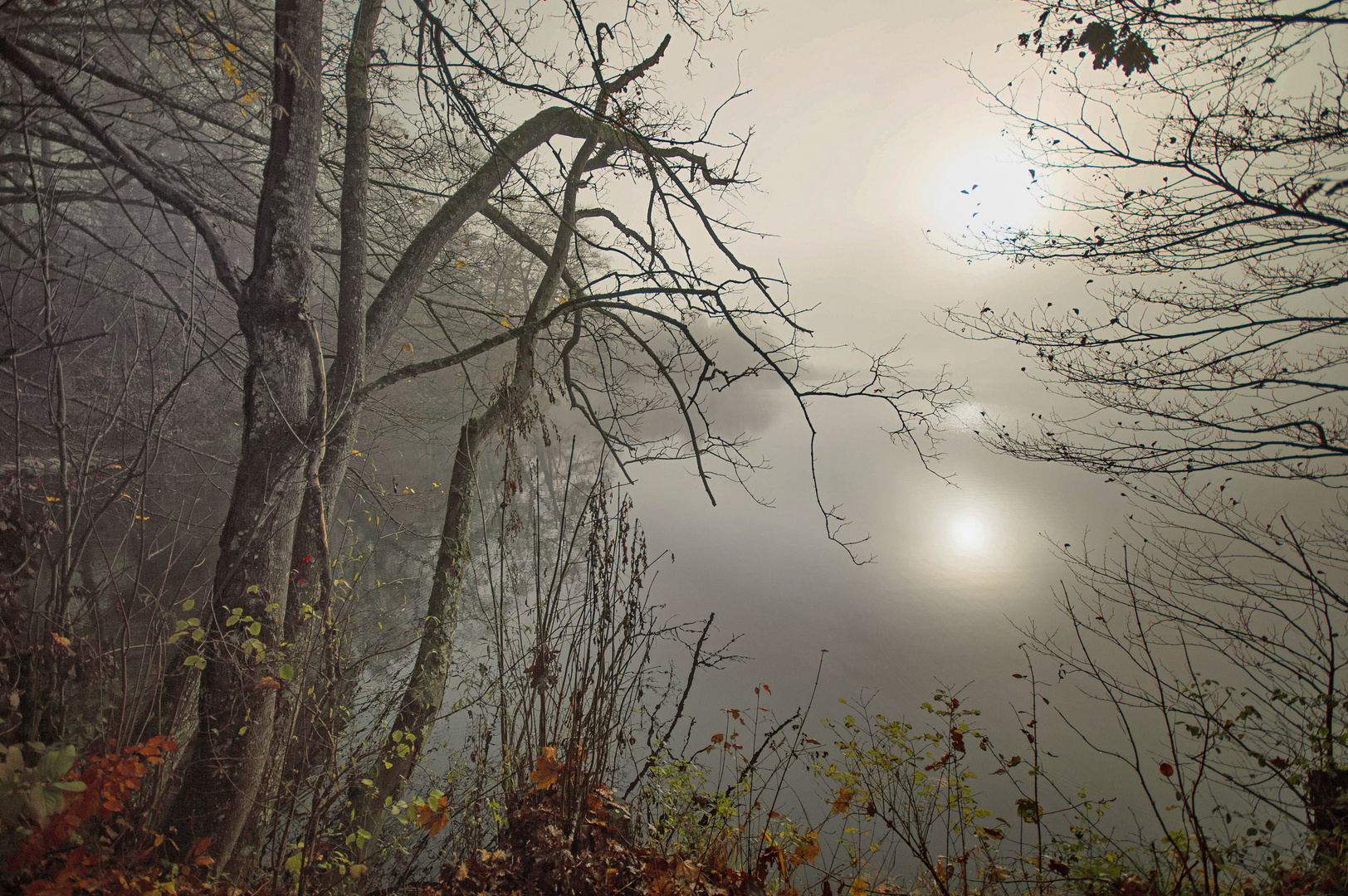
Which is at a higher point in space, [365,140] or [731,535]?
[365,140]

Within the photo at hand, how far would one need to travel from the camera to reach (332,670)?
2428 millimetres

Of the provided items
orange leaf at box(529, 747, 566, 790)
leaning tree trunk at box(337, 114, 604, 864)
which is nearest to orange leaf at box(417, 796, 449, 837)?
orange leaf at box(529, 747, 566, 790)

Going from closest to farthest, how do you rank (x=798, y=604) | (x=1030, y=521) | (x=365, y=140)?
Result: 1. (x=365, y=140)
2. (x=798, y=604)
3. (x=1030, y=521)

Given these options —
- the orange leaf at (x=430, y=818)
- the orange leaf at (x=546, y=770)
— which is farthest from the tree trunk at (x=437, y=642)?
the orange leaf at (x=546, y=770)

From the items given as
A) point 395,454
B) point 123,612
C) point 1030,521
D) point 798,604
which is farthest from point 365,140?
point 395,454

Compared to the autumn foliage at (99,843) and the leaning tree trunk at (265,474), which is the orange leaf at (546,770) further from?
the leaning tree trunk at (265,474)

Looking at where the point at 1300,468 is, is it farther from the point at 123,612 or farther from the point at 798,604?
the point at 123,612

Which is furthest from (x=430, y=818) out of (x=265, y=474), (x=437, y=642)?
(x=437, y=642)

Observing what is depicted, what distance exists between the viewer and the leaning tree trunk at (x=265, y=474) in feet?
7.83

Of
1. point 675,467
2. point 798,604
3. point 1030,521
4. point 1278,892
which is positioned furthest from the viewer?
point 675,467

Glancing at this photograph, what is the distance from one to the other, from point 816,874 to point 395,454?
13.1 metres

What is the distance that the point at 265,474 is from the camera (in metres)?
2.48

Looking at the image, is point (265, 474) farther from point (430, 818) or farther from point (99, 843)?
point (430, 818)

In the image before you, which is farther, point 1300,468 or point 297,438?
point 1300,468
